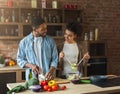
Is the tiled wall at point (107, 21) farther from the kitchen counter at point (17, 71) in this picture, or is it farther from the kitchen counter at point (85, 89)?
the kitchen counter at point (85, 89)

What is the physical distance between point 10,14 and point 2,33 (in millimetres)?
402

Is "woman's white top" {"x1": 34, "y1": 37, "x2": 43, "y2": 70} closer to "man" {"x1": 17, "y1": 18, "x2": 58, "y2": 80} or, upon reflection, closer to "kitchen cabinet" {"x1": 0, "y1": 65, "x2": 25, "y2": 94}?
"man" {"x1": 17, "y1": 18, "x2": 58, "y2": 80}

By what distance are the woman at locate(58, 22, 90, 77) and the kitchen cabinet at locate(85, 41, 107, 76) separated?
4.83 ft

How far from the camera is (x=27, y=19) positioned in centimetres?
468

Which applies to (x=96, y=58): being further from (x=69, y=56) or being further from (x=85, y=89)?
(x=85, y=89)

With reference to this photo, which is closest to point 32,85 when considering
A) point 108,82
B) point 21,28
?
point 108,82

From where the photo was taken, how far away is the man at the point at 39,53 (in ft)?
10.00

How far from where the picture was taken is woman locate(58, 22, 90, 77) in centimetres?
318

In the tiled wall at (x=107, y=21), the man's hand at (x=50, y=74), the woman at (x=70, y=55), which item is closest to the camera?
the man's hand at (x=50, y=74)

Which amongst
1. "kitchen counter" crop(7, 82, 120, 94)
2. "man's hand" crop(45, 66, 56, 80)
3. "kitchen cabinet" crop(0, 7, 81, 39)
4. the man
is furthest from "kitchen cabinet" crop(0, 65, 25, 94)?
"kitchen counter" crop(7, 82, 120, 94)

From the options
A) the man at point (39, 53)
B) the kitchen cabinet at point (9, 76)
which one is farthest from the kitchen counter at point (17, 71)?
the man at point (39, 53)

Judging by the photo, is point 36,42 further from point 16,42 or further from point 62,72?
point 16,42

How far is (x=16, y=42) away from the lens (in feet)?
15.8

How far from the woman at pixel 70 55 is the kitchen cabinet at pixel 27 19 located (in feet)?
4.84
